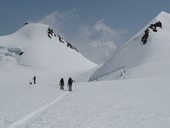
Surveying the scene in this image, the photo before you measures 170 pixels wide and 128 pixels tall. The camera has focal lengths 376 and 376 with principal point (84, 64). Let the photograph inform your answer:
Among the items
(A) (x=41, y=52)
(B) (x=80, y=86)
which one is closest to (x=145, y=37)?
(A) (x=41, y=52)

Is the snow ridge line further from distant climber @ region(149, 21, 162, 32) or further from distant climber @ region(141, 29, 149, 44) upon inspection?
distant climber @ region(149, 21, 162, 32)

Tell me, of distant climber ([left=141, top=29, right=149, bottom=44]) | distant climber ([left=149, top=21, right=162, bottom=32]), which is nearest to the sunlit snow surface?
distant climber ([left=141, top=29, right=149, bottom=44])

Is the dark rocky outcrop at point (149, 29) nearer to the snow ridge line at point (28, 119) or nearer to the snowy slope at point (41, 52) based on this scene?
the snowy slope at point (41, 52)

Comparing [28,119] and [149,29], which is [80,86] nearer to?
[28,119]

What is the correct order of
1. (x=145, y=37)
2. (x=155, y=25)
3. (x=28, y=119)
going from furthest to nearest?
(x=155, y=25) → (x=145, y=37) → (x=28, y=119)

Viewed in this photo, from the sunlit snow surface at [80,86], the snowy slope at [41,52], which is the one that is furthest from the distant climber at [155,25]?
the snowy slope at [41,52]

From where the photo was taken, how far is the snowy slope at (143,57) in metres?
86.6

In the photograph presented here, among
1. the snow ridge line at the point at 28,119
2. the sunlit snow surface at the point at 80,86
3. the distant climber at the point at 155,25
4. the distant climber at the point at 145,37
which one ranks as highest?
the distant climber at the point at 155,25

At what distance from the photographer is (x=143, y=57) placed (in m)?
102

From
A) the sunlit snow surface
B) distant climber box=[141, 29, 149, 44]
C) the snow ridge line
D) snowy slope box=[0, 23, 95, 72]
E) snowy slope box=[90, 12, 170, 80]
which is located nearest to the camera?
the snow ridge line

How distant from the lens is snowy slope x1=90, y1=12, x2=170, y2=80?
86.6 meters

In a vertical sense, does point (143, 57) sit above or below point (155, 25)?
below

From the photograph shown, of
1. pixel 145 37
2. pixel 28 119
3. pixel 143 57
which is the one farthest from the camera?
pixel 145 37

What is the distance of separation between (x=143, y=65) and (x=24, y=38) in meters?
106
